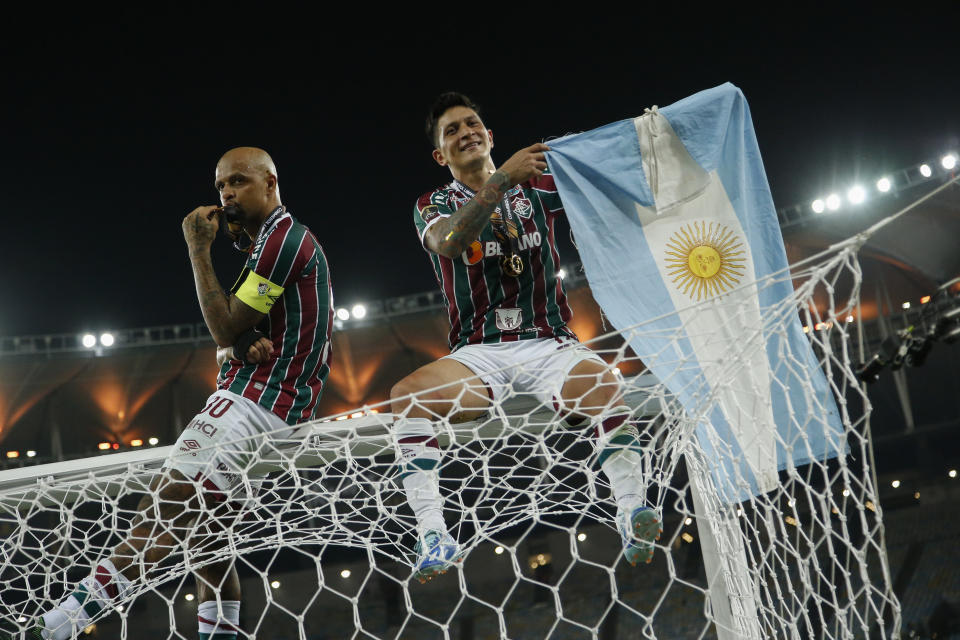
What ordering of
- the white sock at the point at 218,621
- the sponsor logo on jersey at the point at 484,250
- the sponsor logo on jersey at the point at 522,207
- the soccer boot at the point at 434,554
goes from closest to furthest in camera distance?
the soccer boot at the point at 434,554
the white sock at the point at 218,621
the sponsor logo on jersey at the point at 484,250
the sponsor logo on jersey at the point at 522,207

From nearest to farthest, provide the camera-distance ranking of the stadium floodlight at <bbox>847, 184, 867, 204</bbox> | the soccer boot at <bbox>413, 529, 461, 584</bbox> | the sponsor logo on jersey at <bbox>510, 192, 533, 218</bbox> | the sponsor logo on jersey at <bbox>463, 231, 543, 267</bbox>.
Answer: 1. the soccer boot at <bbox>413, 529, 461, 584</bbox>
2. the sponsor logo on jersey at <bbox>463, 231, 543, 267</bbox>
3. the sponsor logo on jersey at <bbox>510, 192, 533, 218</bbox>
4. the stadium floodlight at <bbox>847, 184, 867, 204</bbox>

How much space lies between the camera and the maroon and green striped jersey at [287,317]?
2.25 metres

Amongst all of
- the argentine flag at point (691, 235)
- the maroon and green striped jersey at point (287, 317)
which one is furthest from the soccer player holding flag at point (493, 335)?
the maroon and green striped jersey at point (287, 317)

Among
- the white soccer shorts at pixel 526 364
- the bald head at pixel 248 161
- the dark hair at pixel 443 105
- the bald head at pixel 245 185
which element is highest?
the dark hair at pixel 443 105

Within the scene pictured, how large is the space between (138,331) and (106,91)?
570 centimetres

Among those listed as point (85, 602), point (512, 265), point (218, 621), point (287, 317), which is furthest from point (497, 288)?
point (85, 602)

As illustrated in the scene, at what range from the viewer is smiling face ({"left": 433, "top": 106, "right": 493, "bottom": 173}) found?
2.55 m

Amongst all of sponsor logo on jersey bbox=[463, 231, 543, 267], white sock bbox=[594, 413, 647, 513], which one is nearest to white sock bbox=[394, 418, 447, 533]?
white sock bbox=[594, 413, 647, 513]

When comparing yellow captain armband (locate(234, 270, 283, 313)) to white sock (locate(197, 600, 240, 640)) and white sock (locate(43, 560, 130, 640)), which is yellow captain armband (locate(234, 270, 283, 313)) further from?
white sock (locate(197, 600, 240, 640))

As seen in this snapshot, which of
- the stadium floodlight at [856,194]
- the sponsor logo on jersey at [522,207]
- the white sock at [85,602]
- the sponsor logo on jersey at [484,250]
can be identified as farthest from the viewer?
the stadium floodlight at [856,194]

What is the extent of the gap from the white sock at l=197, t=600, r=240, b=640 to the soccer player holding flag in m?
0.76

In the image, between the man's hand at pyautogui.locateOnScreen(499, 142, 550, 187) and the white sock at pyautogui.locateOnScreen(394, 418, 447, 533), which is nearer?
the white sock at pyautogui.locateOnScreen(394, 418, 447, 533)

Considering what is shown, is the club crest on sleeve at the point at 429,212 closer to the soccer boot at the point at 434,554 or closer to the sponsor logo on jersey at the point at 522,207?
the sponsor logo on jersey at the point at 522,207

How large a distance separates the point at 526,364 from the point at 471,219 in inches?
18.2
